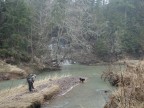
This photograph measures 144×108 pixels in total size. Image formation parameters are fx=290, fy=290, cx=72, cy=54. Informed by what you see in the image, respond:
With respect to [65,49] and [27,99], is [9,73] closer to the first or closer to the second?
[65,49]

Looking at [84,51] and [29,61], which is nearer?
[29,61]

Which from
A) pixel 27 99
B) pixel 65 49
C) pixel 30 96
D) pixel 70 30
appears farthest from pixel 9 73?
pixel 27 99

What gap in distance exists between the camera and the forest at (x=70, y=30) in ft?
141

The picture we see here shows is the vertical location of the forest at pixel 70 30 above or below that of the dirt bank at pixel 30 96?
above

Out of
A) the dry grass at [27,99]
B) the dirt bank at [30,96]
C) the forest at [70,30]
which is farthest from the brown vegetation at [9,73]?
the dry grass at [27,99]

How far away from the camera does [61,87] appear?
23.4 m

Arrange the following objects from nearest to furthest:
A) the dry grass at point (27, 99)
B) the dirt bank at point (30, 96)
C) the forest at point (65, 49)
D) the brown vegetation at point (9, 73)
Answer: the dry grass at point (27, 99), the dirt bank at point (30, 96), the forest at point (65, 49), the brown vegetation at point (9, 73)

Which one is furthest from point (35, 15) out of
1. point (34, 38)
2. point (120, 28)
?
point (120, 28)

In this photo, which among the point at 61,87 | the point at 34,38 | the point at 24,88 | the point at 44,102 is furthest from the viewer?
the point at 34,38

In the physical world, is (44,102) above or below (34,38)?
below

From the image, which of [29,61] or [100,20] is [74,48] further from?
[29,61]

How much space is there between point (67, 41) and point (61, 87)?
2580cm

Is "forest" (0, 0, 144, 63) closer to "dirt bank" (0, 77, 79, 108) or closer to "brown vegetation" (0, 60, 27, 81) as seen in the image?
"brown vegetation" (0, 60, 27, 81)

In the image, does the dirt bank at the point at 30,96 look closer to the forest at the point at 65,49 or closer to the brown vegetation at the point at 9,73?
the forest at the point at 65,49
